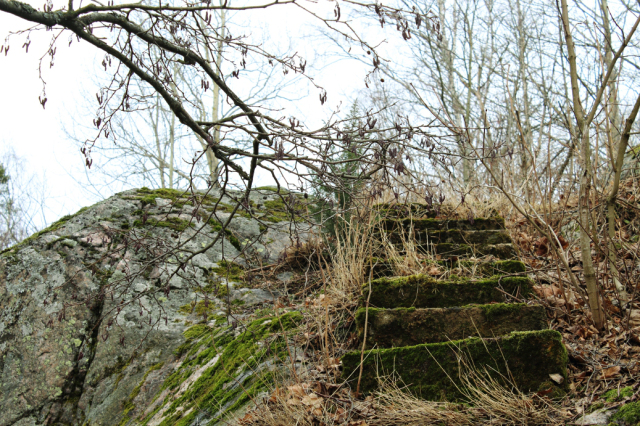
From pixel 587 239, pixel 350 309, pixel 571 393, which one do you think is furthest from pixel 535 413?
pixel 350 309

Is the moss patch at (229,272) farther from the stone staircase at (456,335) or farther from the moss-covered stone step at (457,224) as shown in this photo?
the stone staircase at (456,335)

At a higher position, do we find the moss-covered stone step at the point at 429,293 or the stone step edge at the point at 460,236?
the stone step edge at the point at 460,236

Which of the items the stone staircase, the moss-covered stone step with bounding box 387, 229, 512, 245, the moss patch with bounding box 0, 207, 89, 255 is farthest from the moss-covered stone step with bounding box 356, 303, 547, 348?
the moss patch with bounding box 0, 207, 89, 255

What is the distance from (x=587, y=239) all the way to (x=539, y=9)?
33.0 feet

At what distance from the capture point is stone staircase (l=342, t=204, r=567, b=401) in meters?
2.29

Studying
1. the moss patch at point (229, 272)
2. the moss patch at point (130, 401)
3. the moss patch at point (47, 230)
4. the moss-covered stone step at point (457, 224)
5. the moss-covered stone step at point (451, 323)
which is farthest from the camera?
the moss patch at point (229, 272)

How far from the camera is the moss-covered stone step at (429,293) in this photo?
2834 mm

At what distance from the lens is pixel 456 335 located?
8.40 ft

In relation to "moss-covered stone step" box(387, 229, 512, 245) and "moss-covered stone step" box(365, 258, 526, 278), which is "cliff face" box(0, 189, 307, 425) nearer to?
Answer: "moss-covered stone step" box(365, 258, 526, 278)

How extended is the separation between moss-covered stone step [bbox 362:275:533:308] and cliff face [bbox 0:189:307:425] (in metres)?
0.77

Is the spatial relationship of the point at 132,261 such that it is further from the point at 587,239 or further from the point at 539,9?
the point at 539,9

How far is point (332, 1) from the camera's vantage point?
2373 millimetres

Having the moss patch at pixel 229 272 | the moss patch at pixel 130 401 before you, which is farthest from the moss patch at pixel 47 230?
the moss patch at pixel 130 401

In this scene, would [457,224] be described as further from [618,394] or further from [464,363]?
[618,394]
